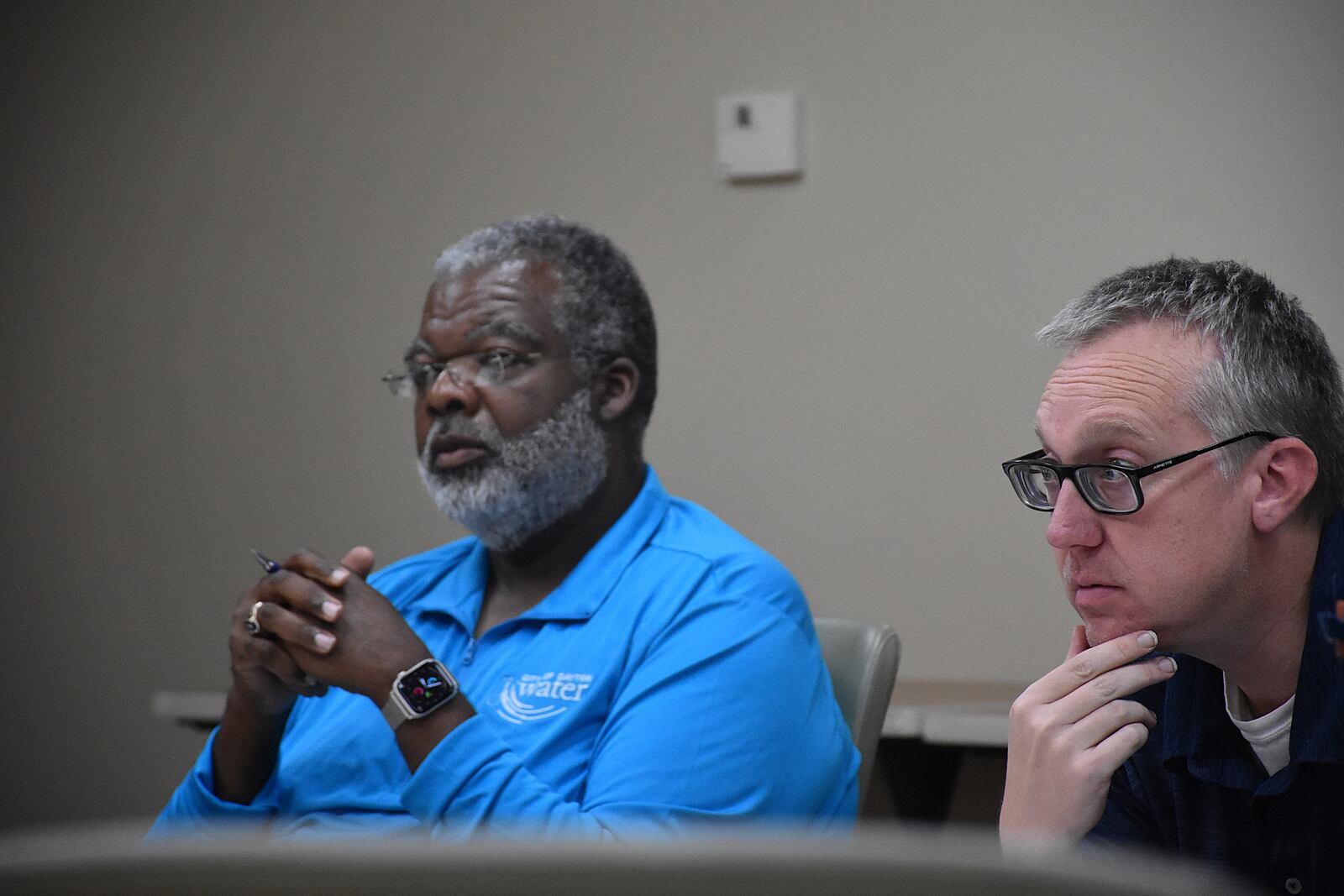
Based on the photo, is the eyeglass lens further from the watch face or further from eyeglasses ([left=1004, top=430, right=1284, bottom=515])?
the watch face

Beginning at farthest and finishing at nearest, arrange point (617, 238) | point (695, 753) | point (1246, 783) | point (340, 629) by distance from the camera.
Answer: point (617, 238) < point (340, 629) < point (695, 753) < point (1246, 783)

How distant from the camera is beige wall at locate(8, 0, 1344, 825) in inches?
107

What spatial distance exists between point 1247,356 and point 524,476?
908 mm

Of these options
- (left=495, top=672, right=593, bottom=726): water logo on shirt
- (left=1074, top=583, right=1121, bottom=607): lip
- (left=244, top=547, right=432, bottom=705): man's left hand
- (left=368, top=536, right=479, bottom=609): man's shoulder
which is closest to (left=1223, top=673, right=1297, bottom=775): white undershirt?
(left=1074, top=583, right=1121, bottom=607): lip

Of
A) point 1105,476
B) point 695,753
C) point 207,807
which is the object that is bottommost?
point 207,807

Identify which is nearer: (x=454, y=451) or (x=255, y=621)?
(x=255, y=621)

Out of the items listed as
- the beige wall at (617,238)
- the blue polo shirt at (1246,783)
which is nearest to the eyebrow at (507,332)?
the blue polo shirt at (1246,783)

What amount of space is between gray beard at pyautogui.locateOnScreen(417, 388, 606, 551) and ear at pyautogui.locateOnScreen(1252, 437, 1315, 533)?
88 centimetres

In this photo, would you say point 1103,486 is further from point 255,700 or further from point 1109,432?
point 255,700

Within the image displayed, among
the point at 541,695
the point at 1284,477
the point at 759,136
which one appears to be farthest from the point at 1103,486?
the point at 759,136

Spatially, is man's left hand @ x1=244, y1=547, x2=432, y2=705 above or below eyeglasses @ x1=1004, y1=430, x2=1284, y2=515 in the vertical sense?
below

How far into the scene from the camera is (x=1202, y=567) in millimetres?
1120

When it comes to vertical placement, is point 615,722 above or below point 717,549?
below

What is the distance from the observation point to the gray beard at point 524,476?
174 centimetres
